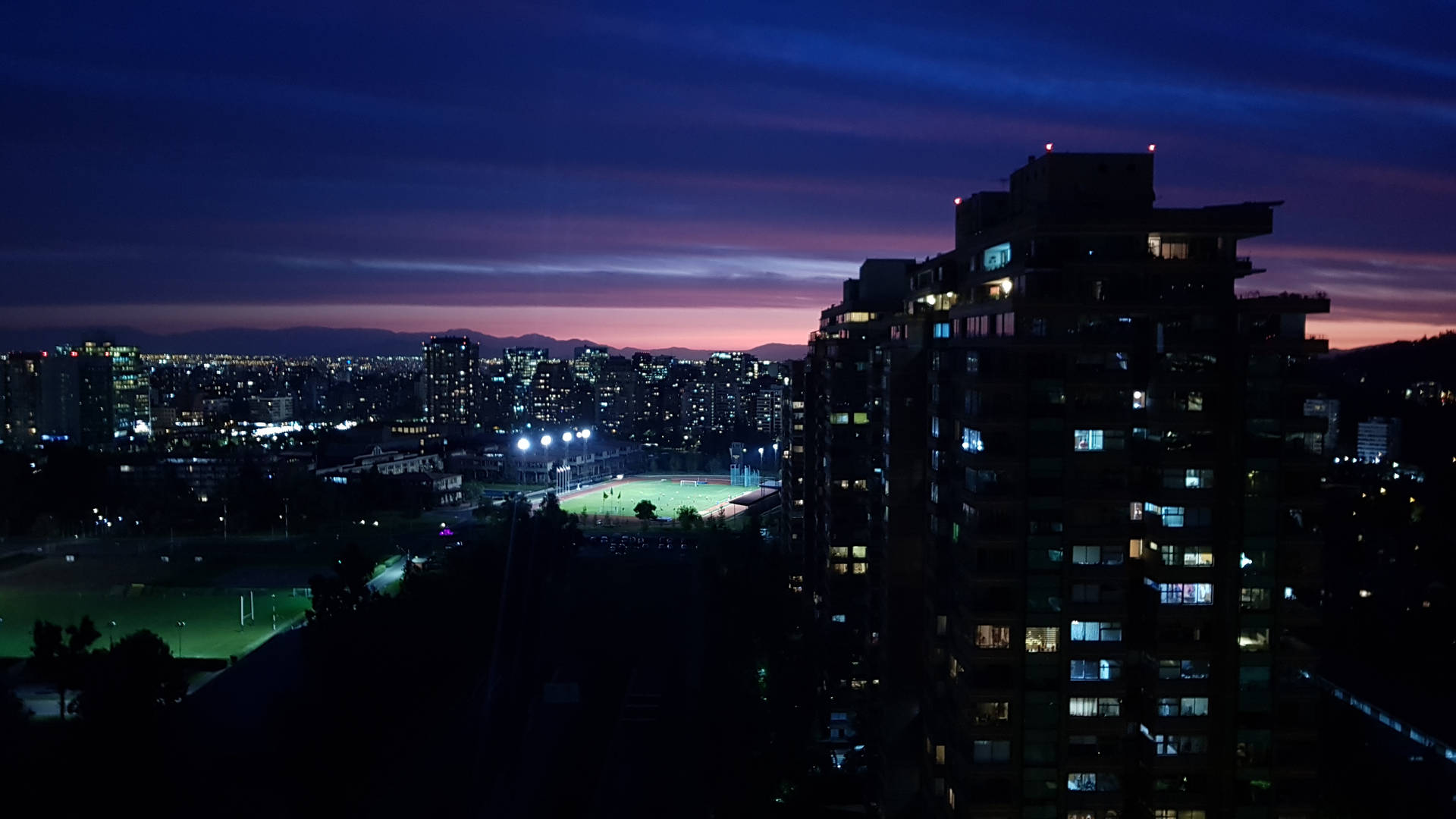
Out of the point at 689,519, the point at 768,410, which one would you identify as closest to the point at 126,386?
the point at 768,410

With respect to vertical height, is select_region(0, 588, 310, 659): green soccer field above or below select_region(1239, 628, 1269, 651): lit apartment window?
below

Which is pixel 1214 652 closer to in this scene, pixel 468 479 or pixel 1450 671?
pixel 1450 671

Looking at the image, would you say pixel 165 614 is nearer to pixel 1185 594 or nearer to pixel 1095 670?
pixel 1095 670

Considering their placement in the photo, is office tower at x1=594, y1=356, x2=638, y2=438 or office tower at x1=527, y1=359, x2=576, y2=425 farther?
office tower at x1=527, y1=359, x2=576, y2=425

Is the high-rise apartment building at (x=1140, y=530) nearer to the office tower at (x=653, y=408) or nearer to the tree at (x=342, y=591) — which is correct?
the tree at (x=342, y=591)

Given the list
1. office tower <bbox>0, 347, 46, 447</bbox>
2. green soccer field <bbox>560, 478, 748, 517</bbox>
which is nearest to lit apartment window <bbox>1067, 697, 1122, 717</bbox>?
green soccer field <bbox>560, 478, 748, 517</bbox>

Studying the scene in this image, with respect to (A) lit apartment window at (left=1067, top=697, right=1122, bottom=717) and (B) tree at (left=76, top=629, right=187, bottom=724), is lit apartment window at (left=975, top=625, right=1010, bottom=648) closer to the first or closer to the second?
(A) lit apartment window at (left=1067, top=697, right=1122, bottom=717)

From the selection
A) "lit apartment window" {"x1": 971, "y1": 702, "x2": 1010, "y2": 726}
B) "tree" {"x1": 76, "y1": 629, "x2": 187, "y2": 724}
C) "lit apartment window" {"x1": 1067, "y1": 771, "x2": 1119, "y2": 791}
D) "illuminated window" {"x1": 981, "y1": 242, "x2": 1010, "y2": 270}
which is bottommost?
"tree" {"x1": 76, "y1": 629, "x2": 187, "y2": 724}
